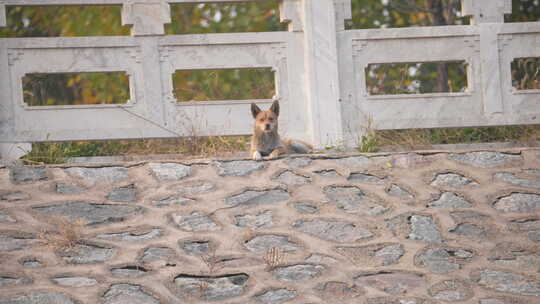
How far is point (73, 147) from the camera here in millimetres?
12445

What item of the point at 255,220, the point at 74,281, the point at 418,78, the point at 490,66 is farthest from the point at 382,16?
the point at 74,281

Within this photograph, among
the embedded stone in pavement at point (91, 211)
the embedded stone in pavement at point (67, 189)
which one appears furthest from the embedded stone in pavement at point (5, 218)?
the embedded stone in pavement at point (67, 189)

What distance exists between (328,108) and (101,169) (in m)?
3.39

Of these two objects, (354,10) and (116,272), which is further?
(354,10)

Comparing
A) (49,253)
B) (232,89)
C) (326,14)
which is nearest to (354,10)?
(232,89)

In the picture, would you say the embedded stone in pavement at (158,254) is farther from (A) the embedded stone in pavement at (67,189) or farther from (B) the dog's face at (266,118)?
(B) the dog's face at (266,118)

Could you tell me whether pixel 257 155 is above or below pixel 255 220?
above

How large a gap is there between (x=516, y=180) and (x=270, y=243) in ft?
10.4

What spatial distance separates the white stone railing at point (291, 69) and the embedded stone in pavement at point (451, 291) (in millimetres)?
4149

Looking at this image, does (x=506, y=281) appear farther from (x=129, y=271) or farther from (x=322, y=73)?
(x=322, y=73)

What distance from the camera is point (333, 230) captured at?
901cm

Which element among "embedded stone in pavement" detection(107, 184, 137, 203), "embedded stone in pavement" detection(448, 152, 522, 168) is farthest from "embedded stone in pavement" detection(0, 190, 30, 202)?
"embedded stone in pavement" detection(448, 152, 522, 168)

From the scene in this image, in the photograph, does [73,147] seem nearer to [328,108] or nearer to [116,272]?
[328,108]

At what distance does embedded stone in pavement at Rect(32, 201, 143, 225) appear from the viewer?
9.05m
